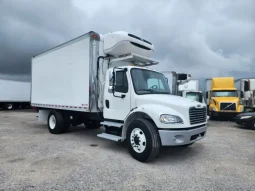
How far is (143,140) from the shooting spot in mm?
4574

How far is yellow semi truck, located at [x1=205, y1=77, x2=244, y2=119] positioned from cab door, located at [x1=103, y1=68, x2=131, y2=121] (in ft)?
34.6

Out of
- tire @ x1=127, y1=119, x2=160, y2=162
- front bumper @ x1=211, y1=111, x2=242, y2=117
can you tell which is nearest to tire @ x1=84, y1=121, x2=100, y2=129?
tire @ x1=127, y1=119, x2=160, y2=162

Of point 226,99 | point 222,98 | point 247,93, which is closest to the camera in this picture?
point 226,99

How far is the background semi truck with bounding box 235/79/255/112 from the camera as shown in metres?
14.9

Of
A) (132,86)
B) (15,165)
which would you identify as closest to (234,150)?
(132,86)

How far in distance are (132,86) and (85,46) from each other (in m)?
2.32

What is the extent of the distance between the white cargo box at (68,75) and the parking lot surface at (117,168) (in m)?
1.66

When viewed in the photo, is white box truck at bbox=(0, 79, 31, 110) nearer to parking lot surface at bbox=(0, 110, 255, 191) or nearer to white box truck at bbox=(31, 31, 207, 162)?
white box truck at bbox=(31, 31, 207, 162)

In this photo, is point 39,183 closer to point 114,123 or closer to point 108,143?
point 114,123

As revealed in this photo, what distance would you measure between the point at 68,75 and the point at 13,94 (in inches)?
883

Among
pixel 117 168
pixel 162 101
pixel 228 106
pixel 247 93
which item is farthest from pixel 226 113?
pixel 117 168

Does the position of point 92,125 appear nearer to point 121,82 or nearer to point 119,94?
point 119,94

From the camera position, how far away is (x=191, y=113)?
457 centimetres

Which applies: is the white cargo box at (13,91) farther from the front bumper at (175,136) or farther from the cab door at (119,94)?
the front bumper at (175,136)
